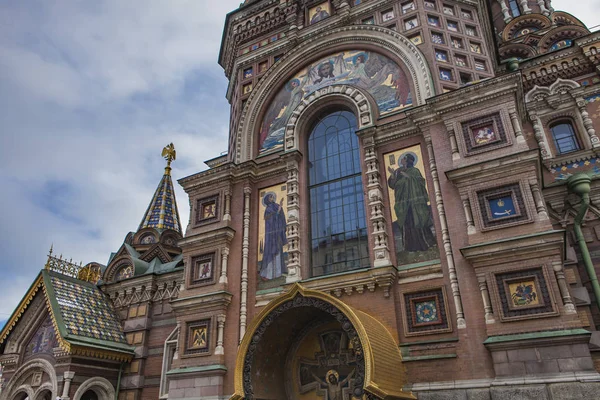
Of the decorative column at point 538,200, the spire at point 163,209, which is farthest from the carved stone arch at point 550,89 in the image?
the spire at point 163,209

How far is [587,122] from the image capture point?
56.4ft

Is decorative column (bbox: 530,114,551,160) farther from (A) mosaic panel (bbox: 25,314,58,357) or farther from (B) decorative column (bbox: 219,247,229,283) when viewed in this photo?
(A) mosaic panel (bbox: 25,314,58,357)

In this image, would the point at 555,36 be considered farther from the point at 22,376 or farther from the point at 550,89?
the point at 22,376

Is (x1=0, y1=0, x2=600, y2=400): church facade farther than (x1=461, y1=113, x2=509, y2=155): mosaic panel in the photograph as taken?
No

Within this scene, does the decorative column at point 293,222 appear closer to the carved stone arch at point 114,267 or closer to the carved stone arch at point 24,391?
the carved stone arch at point 24,391

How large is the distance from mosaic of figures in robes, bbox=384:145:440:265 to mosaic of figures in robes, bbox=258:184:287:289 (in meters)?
4.02

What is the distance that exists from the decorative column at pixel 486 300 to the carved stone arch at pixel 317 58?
7.85 metres

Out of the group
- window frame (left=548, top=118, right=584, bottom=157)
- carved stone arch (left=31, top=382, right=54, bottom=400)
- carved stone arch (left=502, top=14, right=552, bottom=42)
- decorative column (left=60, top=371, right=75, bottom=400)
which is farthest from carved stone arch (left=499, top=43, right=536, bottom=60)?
carved stone arch (left=31, top=382, right=54, bottom=400)

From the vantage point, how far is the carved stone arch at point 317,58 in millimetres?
17828

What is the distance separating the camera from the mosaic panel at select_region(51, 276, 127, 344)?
1902 centimetres

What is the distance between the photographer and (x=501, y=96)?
47.0 ft

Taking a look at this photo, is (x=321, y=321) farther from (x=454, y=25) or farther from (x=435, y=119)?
(x=454, y=25)

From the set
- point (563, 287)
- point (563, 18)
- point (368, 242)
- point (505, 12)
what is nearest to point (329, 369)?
point (368, 242)

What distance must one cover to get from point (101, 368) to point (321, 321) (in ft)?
31.7
